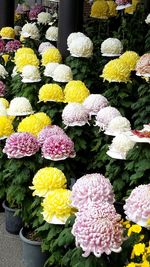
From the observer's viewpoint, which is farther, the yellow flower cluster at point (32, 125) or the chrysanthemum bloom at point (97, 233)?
the yellow flower cluster at point (32, 125)

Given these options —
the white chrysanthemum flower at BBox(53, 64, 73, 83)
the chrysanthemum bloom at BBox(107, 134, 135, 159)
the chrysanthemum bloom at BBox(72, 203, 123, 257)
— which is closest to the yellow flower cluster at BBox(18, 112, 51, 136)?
the chrysanthemum bloom at BBox(107, 134, 135, 159)

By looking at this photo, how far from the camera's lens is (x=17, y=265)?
3.64m

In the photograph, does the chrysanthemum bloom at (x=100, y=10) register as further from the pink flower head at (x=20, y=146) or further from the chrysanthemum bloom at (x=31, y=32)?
the pink flower head at (x=20, y=146)

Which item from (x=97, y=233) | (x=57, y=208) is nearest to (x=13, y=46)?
(x=57, y=208)

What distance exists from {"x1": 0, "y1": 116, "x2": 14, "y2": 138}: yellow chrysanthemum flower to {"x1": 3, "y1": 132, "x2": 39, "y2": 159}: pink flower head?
59 centimetres

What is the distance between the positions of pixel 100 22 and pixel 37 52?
1.13 meters

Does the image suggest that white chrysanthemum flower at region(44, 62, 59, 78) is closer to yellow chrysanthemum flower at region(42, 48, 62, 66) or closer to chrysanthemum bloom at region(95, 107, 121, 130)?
yellow chrysanthemum flower at region(42, 48, 62, 66)

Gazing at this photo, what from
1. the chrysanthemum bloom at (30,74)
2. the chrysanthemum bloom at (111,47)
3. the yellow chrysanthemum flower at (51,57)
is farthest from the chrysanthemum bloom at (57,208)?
the yellow chrysanthemum flower at (51,57)

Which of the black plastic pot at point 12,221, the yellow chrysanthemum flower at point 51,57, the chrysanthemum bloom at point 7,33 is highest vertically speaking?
the yellow chrysanthemum flower at point 51,57

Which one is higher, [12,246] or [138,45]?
[138,45]

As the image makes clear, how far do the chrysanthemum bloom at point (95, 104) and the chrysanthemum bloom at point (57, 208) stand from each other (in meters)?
1.43

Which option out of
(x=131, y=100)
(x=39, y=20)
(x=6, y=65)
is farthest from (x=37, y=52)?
(x=131, y=100)

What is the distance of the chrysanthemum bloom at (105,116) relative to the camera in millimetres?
3984

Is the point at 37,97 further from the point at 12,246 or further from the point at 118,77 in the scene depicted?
the point at 12,246
